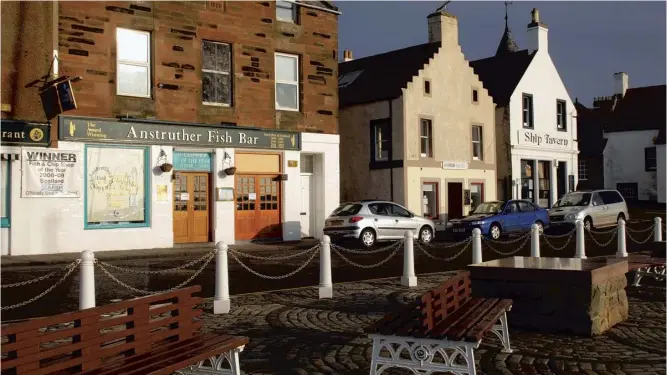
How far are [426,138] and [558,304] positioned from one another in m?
22.2

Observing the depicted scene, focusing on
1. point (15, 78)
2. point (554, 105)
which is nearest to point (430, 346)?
point (15, 78)

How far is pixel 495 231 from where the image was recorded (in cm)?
2411

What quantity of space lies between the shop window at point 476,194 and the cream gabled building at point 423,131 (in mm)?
45

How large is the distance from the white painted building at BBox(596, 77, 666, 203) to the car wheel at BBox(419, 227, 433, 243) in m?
27.3

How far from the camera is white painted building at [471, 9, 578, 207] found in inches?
1334

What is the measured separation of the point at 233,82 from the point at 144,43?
303 centimetres

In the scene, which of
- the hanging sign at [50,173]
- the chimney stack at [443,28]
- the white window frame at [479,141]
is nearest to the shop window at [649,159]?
the white window frame at [479,141]

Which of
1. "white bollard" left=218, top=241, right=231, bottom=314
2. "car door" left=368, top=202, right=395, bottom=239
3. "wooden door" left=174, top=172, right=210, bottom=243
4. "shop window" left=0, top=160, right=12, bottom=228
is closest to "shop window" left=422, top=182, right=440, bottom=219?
"car door" left=368, top=202, right=395, bottom=239

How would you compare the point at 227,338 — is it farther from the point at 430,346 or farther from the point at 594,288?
the point at 594,288

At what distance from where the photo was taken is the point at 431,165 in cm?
2978

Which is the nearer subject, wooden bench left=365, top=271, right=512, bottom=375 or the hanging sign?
wooden bench left=365, top=271, right=512, bottom=375

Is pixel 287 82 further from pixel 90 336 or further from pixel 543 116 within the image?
pixel 90 336

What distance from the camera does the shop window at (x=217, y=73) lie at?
22281mm

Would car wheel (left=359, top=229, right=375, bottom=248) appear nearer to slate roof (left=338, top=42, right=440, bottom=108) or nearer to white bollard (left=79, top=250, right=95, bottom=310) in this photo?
slate roof (left=338, top=42, right=440, bottom=108)
